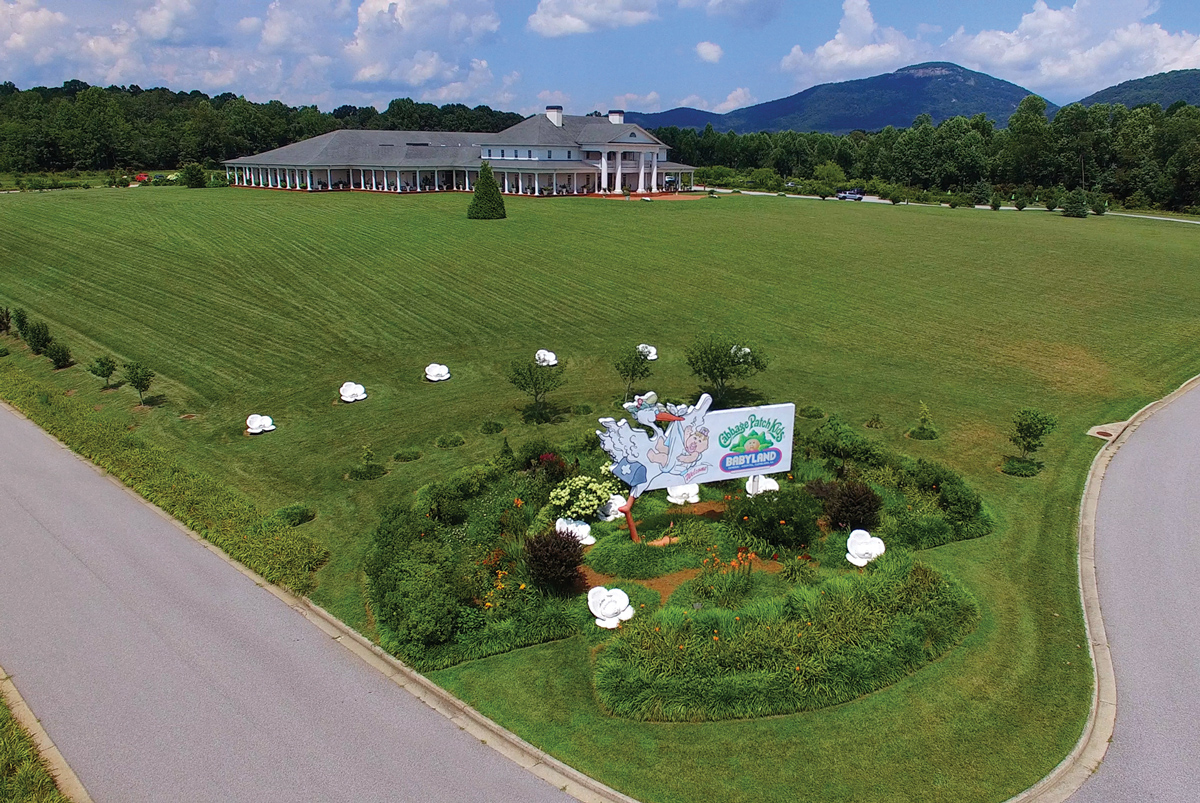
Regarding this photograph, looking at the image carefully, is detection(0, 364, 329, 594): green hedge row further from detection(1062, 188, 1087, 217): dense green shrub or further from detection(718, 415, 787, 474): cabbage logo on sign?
detection(1062, 188, 1087, 217): dense green shrub

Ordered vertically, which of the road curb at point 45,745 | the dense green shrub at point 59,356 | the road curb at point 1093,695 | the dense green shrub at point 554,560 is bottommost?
the road curb at point 45,745

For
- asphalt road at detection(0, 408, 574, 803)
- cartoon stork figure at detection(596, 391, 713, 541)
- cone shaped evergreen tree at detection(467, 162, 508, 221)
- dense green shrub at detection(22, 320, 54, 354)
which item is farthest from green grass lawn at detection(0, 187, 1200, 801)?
cartoon stork figure at detection(596, 391, 713, 541)

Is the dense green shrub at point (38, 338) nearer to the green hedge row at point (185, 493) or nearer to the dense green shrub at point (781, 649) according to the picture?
the green hedge row at point (185, 493)

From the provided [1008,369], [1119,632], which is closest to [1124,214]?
[1008,369]

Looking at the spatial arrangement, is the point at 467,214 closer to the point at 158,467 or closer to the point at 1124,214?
the point at 158,467

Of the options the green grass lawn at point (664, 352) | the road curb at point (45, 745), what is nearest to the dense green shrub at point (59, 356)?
the green grass lawn at point (664, 352)

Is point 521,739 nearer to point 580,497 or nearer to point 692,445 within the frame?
point 580,497
